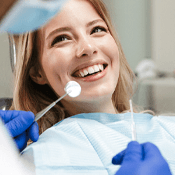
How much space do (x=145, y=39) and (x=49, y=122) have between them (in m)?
1.21

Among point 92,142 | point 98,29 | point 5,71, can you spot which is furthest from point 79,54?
point 5,71

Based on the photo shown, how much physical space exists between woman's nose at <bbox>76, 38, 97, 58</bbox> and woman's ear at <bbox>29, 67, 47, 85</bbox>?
0.67 ft

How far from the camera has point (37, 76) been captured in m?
0.93

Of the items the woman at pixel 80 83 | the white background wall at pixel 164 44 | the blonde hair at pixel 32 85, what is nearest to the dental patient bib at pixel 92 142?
the woman at pixel 80 83

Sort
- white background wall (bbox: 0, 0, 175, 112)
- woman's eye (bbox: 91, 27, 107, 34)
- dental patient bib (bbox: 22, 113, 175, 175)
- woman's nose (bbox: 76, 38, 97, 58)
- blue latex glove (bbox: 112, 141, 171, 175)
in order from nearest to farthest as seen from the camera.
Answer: blue latex glove (bbox: 112, 141, 171, 175), dental patient bib (bbox: 22, 113, 175, 175), woman's nose (bbox: 76, 38, 97, 58), woman's eye (bbox: 91, 27, 107, 34), white background wall (bbox: 0, 0, 175, 112)

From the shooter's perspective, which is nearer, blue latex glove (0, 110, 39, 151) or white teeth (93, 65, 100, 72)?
blue latex glove (0, 110, 39, 151)

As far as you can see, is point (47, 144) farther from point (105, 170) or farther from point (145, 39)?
point (145, 39)

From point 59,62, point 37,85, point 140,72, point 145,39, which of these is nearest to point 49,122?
point 37,85

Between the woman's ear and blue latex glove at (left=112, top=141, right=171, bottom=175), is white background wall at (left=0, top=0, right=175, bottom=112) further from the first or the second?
blue latex glove at (left=112, top=141, right=171, bottom=175)

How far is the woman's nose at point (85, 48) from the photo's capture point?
2.56ft

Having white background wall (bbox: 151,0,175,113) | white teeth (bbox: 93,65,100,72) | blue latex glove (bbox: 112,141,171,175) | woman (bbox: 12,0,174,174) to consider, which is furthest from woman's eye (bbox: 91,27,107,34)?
white background wall (bbox: 151,0,175,113)

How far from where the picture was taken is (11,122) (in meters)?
0.67

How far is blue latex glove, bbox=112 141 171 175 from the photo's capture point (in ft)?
1.43

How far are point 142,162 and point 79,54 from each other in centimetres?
43
